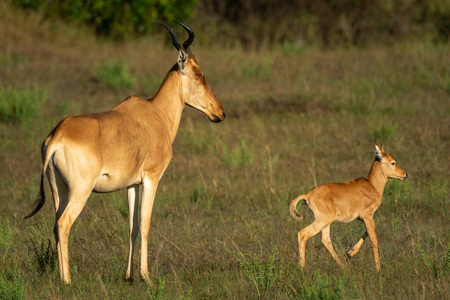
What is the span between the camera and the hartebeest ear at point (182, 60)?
6376 millimetres

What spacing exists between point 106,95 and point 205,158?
409cm

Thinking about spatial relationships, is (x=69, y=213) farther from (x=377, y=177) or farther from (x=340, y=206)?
(x=377, y=177)

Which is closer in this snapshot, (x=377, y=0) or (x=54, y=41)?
(x=54, y=41)

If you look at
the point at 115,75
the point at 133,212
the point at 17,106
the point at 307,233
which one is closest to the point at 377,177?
the point at 307,233

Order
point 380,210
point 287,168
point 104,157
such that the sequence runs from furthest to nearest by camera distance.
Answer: point 287,168 < point 380,210 < point 104,157

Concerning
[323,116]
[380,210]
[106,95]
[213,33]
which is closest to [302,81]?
[323,116]

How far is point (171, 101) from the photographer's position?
6590mm

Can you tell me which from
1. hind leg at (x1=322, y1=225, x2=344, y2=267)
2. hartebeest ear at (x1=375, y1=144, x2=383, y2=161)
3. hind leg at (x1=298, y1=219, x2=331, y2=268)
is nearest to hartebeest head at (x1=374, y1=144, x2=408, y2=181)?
hartebeest ear at (x1=375, y1=144, x2=383, y2=161)

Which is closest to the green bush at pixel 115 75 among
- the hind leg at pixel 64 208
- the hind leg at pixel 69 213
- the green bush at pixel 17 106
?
the green bush at pixel 17 106

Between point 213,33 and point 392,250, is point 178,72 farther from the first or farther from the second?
point 213,33

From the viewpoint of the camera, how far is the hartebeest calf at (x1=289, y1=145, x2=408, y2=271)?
599cm

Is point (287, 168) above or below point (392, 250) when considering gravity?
below

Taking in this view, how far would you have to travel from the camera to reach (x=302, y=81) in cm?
1398

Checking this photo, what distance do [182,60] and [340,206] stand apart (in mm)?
2077
